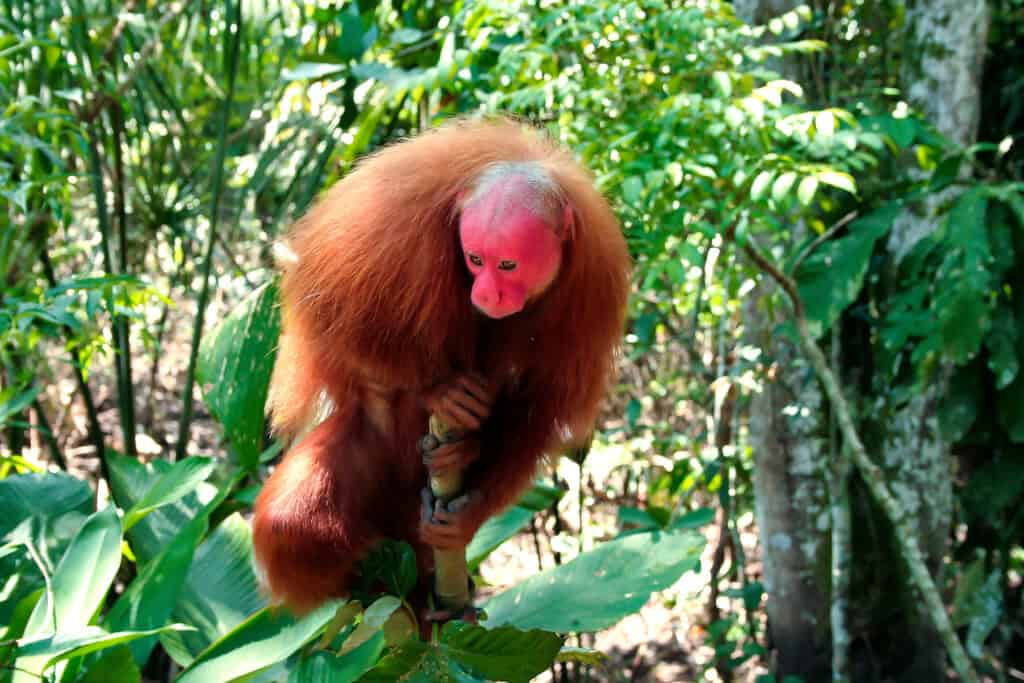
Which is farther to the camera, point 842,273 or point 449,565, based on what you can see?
point 842,273

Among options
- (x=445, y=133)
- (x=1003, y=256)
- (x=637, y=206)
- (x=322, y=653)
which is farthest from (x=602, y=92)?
(x=322, y=653)

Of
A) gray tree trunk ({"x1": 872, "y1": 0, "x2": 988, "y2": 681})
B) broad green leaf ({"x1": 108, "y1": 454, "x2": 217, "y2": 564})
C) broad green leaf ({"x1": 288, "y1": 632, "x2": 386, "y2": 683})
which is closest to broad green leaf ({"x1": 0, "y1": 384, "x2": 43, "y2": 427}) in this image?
broad green leaf ({"x1": 108, "y1": 454, "x2": 217, "y2": 564})

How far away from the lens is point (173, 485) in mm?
3047

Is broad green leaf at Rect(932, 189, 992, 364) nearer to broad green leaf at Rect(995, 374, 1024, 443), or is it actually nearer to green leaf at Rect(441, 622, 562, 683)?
broad green leaf at Rect(995, 374, 1024, 443)

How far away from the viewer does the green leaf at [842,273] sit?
352cm

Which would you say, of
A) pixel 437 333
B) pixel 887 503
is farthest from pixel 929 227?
pixel 437 333

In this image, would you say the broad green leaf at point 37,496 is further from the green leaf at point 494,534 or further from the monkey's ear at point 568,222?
the monkey's ear at point 568,222

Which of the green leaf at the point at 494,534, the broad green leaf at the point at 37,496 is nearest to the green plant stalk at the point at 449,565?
the green leaf at the point at 494,534

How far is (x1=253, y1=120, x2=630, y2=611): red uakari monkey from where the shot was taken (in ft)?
7.38

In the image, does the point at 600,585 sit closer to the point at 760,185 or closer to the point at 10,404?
the point at 760,185

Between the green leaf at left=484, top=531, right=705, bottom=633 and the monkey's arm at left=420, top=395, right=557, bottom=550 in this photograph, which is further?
the green leaf at left=484, top=531, right=705, bottom=633

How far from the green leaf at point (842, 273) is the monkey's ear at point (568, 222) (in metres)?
1.61

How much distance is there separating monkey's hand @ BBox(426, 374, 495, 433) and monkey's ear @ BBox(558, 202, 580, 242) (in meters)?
0.42

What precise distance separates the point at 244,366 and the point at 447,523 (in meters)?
1.31
